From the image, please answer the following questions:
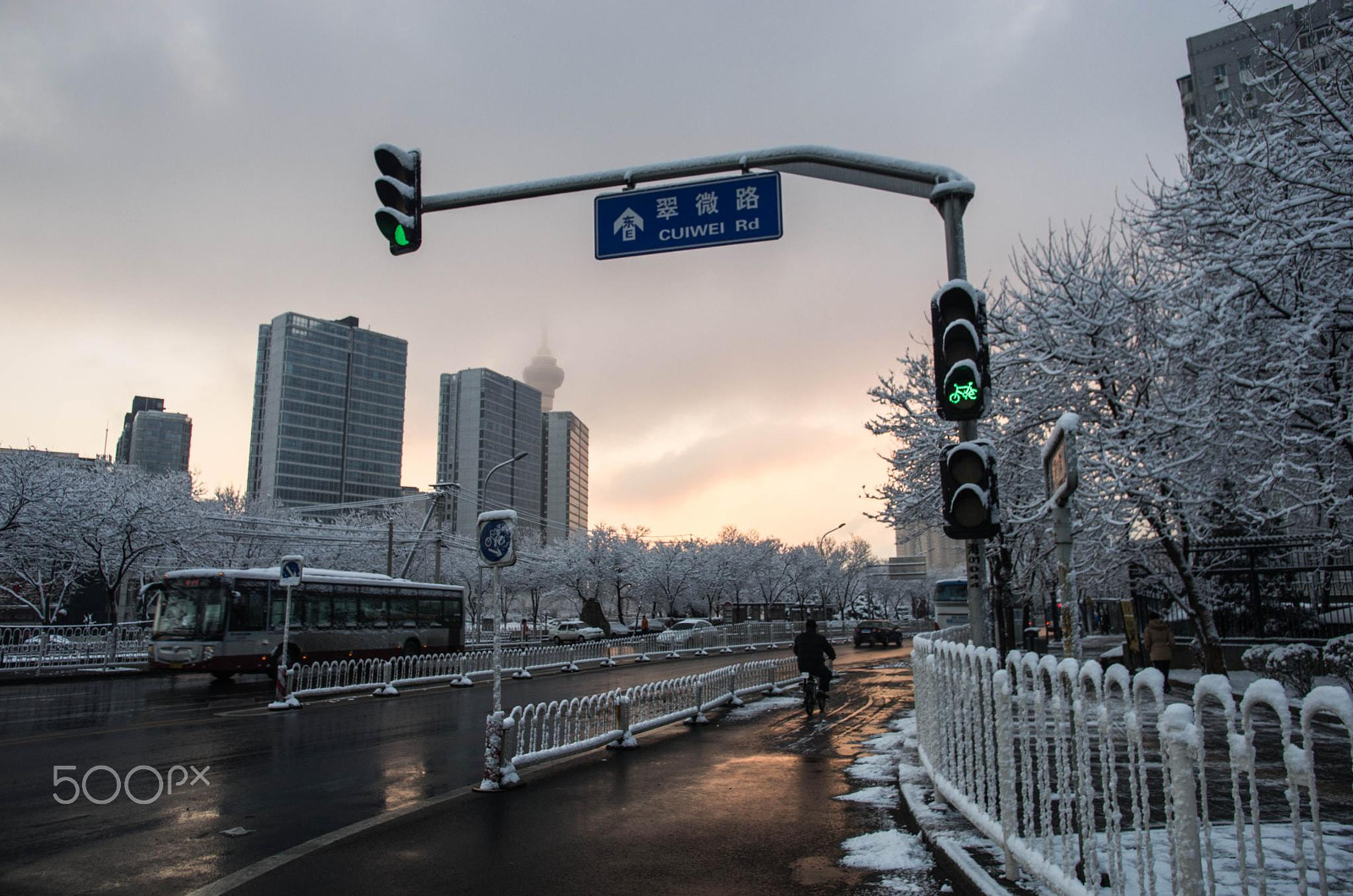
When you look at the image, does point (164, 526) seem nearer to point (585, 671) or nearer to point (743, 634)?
point (585, 671)

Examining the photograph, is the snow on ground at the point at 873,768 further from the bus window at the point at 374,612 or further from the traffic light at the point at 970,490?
the bus window at the point at 374,612

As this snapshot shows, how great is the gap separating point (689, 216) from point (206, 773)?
8598 mm

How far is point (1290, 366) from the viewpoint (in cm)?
997

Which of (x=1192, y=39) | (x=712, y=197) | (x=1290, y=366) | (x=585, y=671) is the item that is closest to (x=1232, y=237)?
(x=1290, y=366)

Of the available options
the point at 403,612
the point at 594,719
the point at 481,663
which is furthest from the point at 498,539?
the point at 403,612

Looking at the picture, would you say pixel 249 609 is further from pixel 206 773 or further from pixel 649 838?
pixel 649 838

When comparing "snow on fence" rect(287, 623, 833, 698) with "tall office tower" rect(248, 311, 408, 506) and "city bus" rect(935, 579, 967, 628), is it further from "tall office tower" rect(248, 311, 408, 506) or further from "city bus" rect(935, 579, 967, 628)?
"tall office tower" rect(248, 311, 408, 506)

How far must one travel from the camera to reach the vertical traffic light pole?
7.62 m

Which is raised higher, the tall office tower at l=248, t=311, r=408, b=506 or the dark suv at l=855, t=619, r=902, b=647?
the tall office tower at l=248, t=311, r=408, b=506

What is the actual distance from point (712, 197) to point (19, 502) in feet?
101

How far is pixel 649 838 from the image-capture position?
285 inches

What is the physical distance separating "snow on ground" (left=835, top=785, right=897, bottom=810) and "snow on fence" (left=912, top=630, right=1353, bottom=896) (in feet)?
1.67

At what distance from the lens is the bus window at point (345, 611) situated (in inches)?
1051

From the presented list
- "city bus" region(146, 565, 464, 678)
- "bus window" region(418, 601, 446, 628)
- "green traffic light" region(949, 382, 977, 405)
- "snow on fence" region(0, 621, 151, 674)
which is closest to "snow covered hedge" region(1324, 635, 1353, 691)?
"green traffic light" region(949, 382, 977, 405)
